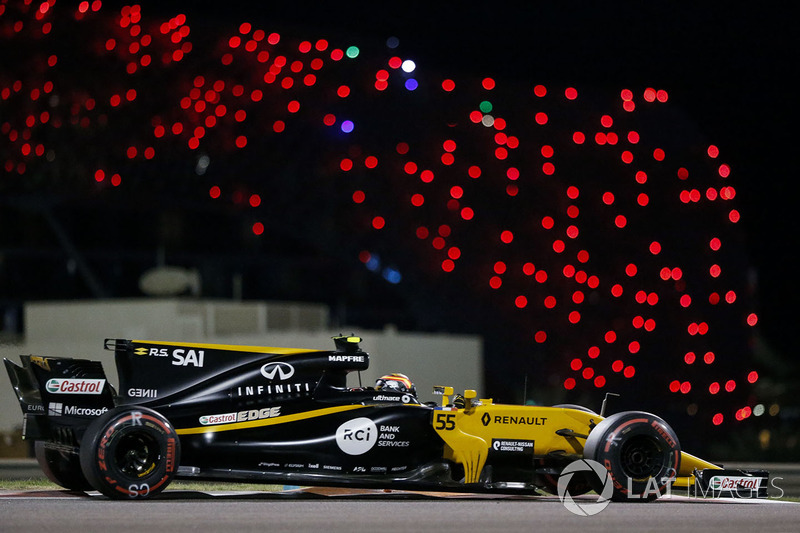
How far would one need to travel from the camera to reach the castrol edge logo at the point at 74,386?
1159cm

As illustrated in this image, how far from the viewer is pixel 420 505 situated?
1112 cm


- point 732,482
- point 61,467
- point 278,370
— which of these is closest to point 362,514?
point 278,370

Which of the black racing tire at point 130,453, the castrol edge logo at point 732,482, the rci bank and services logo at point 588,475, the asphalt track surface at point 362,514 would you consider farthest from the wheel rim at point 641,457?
the black racing tire at point 130,453

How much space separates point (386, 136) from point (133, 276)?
11.7 meters

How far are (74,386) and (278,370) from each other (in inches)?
68.4

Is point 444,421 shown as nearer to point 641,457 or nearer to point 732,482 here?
point 641,457

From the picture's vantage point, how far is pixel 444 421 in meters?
12.1

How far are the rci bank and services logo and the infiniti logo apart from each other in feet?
8.47

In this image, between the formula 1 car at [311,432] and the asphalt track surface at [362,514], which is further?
the formula 1 car at [311,432]

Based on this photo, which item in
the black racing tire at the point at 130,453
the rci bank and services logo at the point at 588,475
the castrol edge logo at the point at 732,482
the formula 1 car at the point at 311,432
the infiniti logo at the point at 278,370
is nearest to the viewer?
the black racing tire at the point at 130,453

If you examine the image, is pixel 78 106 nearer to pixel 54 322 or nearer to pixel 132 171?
pixel 132 171

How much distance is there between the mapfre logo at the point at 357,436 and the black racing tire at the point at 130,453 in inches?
56.2

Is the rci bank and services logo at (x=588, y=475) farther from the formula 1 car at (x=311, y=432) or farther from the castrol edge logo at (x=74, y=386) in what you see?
the castrol edge logo at (x=74, y=386)

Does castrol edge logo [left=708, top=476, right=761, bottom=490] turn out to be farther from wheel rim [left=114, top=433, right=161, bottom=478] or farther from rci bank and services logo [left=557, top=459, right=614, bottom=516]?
wheel rim [left=114, top=433, right=161, bottom=478]
